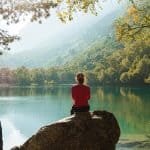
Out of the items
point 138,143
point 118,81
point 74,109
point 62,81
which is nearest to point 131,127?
point 138,143

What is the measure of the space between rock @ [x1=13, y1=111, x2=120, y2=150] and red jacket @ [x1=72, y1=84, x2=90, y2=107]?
24.3 inches

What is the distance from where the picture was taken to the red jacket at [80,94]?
10859 mm

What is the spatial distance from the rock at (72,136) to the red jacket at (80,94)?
62 cm

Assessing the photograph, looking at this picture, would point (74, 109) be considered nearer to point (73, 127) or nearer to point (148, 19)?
point (73, 127)

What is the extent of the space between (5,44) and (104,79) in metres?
132

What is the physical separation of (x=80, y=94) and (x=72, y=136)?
50.6 inches

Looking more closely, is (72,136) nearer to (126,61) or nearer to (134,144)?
(134,144)

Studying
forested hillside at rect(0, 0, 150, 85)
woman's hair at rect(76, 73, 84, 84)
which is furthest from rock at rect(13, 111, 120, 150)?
forested hillside at rect(0, 0, 150, 85)

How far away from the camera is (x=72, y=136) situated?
32.8 feet

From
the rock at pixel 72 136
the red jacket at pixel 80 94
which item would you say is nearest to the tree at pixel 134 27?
the red jacket at pixel 80 94

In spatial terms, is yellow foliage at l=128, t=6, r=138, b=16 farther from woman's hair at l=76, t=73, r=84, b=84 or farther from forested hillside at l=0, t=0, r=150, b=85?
woman's hair at l=76, t=73, r=84, b=84

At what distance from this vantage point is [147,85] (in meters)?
116

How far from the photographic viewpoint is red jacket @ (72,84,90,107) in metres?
10.9

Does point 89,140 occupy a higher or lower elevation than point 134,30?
lower
